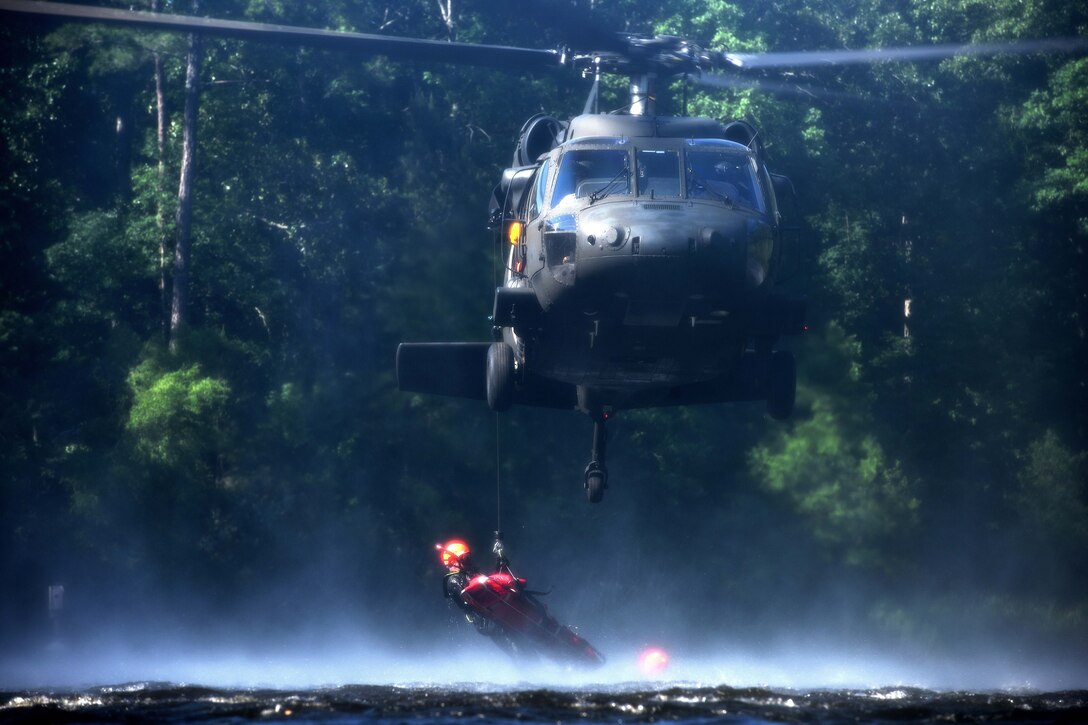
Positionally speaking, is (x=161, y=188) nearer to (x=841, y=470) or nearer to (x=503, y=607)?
(x=841, y=470)

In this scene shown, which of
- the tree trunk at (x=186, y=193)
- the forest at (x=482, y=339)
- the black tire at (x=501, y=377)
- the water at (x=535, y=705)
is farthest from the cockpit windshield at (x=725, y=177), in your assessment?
the tree trunk at (x=186, y=193)

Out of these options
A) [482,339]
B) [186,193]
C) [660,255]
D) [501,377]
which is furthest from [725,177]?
[186,193]

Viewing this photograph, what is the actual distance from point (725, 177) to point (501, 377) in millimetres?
3317

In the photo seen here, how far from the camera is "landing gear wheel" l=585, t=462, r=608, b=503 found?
1762cm

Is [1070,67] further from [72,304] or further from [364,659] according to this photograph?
[72,304]

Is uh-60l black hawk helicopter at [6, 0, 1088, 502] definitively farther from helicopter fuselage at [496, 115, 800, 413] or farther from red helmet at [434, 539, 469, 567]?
red helmet at [434, 539, 469, 567]

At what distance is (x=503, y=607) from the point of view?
68.3 ft

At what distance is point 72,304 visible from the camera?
31.9 meters

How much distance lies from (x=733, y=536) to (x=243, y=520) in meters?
9.33

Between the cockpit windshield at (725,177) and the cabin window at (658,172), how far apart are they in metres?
0.15

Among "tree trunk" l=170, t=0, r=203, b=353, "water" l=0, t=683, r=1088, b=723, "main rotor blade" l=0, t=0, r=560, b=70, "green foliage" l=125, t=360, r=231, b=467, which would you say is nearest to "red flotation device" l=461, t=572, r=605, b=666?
"water" l=0, t=683, r=1088, b=723

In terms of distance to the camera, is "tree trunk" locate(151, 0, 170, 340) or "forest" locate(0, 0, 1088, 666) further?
"tree trunk" locate(151, 0, 170, 340)

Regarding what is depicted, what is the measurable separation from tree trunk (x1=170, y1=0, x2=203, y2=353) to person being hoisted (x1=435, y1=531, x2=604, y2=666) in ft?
39.1

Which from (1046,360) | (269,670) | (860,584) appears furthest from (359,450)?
(1046,360)
